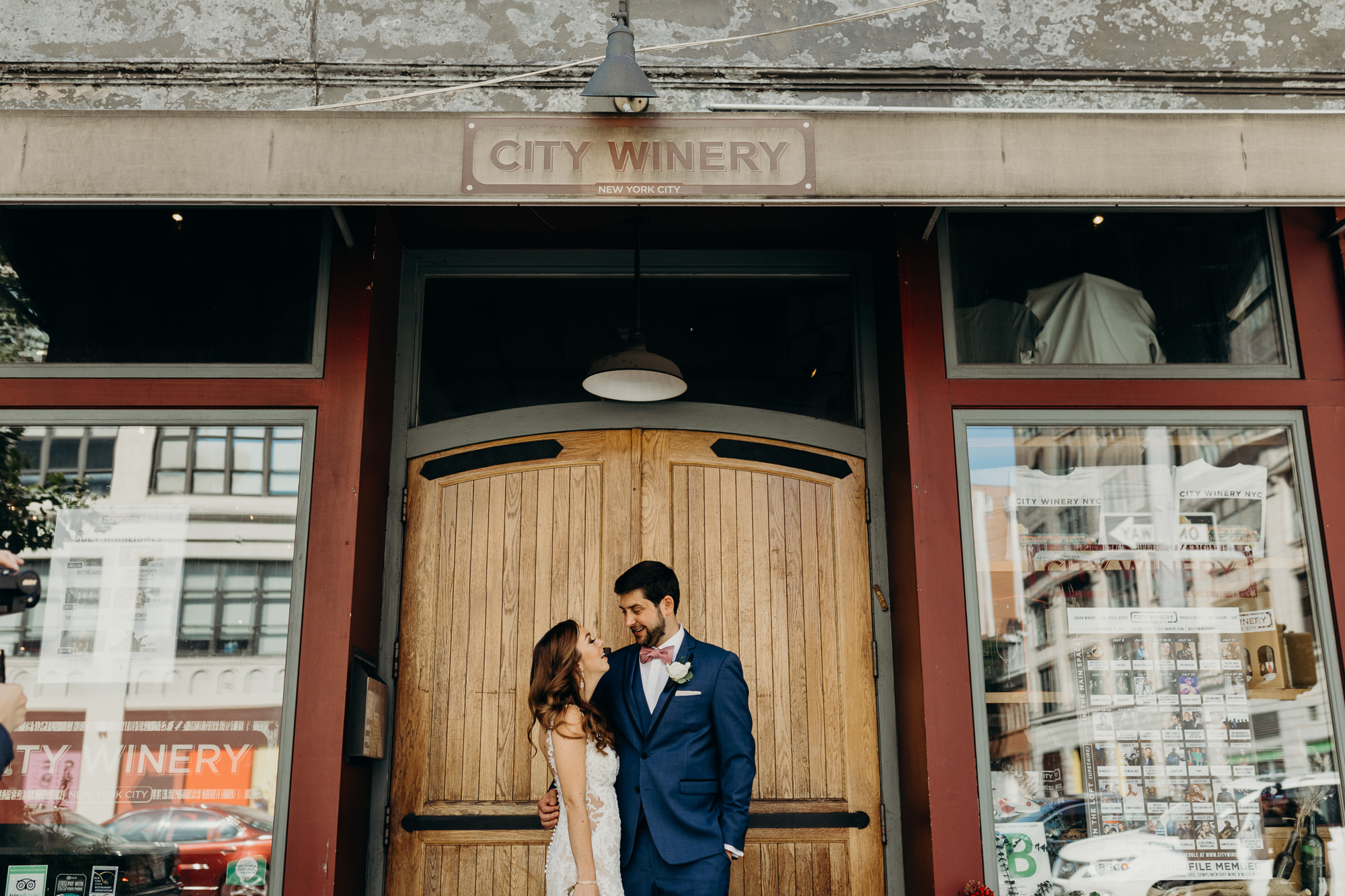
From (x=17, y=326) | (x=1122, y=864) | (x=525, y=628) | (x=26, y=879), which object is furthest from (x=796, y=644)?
(x=17, y=326)

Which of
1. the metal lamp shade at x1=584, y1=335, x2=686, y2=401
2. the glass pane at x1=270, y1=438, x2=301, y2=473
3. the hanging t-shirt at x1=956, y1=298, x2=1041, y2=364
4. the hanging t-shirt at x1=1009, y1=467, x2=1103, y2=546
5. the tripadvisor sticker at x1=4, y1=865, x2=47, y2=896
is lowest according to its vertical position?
the tripadvisor sticker at x1=4, y1=865, x2=47, y2=896

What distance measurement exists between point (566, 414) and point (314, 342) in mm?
1227

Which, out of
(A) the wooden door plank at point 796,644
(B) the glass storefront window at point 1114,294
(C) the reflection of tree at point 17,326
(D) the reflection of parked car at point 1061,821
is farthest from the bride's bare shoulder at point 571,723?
(C) the reflection of tree at point 17,326

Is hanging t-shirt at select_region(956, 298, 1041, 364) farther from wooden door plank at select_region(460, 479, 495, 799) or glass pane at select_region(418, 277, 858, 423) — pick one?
wooden door plank at select_region(460, 479, 495, 799)

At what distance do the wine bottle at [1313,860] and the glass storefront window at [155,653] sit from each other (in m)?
4.28

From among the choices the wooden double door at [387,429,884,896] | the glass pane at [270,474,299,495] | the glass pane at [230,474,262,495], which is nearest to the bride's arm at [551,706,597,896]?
the wooden double door at [387,429,884,896]

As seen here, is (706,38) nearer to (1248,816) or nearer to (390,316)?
(390,316)

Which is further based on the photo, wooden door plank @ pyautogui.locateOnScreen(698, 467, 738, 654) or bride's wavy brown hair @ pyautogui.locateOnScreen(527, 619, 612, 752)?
wooden door plank @ pyautogui.locateOnScreen(698, 467, 738, 654)

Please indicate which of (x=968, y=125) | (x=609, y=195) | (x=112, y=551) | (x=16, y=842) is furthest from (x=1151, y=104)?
(x=16, y=842)

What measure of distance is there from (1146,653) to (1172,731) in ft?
1.13

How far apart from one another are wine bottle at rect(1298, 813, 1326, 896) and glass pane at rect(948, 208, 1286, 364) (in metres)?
2.08

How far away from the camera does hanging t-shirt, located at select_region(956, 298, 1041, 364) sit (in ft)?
16.1

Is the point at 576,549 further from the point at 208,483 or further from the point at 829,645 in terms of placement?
the point at 208,483

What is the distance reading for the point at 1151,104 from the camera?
4891mm
